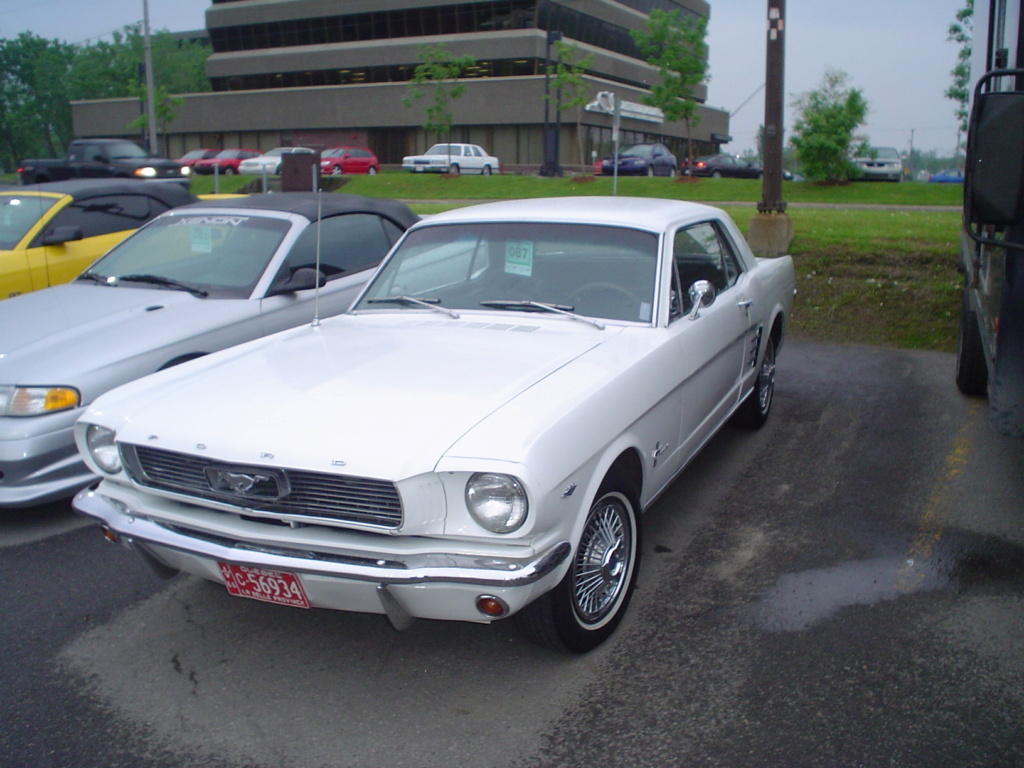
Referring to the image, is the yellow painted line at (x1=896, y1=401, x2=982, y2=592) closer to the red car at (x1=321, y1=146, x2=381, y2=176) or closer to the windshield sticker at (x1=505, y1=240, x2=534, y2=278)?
the windshield sticker at (x1=505, y1=240, x2=534, y2=278)

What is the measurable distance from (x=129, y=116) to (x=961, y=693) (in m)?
65.0

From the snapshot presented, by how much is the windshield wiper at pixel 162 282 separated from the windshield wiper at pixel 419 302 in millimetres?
1594

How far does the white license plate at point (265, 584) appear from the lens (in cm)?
306

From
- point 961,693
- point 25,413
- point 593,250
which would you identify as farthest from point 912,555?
point 25,413

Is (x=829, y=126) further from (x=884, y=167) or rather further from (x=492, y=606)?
(x=492, y=606)

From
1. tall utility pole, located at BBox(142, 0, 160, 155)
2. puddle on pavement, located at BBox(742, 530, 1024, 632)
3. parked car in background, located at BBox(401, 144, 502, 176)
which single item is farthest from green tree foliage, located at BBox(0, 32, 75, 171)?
puddle on pavement, located at BBox(742, 530, 1024, 632)

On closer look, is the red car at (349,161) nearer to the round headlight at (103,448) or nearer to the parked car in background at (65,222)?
the parked car in background at (65,222)

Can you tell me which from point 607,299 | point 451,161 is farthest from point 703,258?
point 451,161

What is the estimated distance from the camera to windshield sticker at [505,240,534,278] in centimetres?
457

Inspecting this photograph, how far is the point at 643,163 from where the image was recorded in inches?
1244

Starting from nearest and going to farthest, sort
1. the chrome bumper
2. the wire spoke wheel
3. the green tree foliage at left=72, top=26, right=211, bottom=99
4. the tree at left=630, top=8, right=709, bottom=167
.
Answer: the chrome bumper → the wire spoke wheel → the tree at left=630, top=8, right=709, bottom=167 → the green tree foliage at left=72, top=26, right=211, bottom=99

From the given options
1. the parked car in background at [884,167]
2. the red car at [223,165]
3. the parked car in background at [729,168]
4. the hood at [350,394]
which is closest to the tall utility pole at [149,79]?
the red car at [223,165]

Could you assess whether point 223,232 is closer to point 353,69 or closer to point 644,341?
point 644,341

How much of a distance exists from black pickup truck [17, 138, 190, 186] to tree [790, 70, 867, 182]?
14208 millimetres
